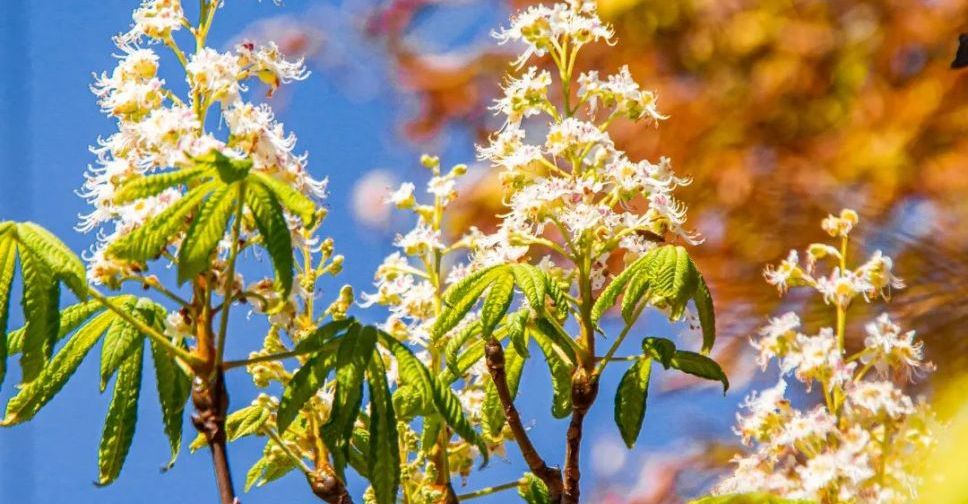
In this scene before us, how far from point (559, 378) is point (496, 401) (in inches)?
2.3

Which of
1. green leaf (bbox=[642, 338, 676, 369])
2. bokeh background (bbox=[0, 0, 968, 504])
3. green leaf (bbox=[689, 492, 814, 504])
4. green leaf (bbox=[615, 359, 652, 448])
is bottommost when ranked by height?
green leaf (bbox=[689, 492, 814, 504])

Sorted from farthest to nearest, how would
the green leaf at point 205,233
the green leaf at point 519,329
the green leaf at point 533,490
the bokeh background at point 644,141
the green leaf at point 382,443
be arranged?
the bokeh background at point 644,141 < the green leaf at point 533,490 < the green leaf at point 519,329 < the green leaf at point 382,443 < the green leaf at point 205,233

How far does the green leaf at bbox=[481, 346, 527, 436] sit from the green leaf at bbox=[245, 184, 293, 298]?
333 millimetres

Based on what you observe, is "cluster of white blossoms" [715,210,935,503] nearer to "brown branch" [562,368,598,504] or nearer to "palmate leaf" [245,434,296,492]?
"brown branch" [562,368,598,504]

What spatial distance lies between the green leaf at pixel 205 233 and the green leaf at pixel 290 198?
2cm

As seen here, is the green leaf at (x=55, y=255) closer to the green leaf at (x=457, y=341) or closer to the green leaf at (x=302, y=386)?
the green leaf at (x=302, y=386)

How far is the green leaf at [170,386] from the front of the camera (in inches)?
35.9

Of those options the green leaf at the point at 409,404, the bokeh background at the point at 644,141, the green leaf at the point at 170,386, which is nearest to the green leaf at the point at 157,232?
the green leaf at the point at 170,386

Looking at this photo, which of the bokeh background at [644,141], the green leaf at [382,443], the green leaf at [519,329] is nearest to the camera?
the green leaf at [382,443]

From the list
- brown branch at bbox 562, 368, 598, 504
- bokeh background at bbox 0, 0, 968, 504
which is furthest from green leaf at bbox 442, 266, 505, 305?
Answer: bokeh background at bbox 0, 0, 968, 504

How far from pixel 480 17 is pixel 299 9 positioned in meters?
0.32

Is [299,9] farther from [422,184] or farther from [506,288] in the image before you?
[506,288]

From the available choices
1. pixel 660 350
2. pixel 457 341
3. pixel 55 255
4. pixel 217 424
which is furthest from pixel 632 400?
pixel 55 255

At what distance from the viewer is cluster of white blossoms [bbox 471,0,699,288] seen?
106 cm
